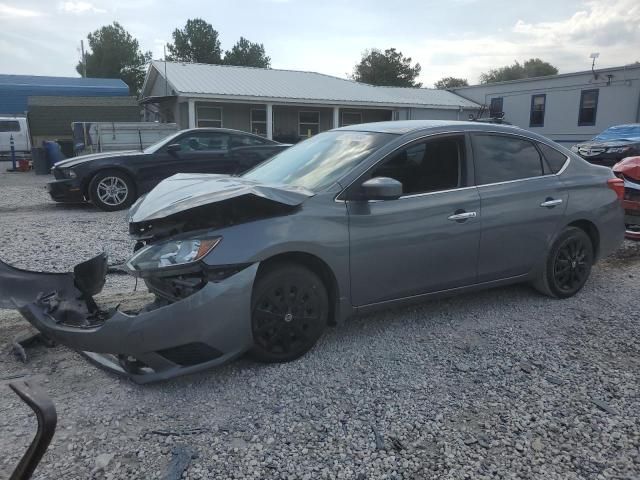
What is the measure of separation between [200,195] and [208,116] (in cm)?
1984

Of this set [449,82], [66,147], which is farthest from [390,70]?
[66,147]

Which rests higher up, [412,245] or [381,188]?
[381,188]

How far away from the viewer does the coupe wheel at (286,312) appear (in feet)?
10.6

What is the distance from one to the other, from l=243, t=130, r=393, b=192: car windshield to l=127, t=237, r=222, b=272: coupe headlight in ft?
2.96

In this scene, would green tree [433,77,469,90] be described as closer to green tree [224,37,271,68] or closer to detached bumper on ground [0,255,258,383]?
green tree [224,37,271,68]

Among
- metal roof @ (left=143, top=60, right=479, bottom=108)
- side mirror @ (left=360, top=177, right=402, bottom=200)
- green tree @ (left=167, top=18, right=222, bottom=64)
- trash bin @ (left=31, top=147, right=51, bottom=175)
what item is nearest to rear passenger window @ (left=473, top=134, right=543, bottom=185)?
side mirror @ (left=360, top=177, right=402, bottom=200)

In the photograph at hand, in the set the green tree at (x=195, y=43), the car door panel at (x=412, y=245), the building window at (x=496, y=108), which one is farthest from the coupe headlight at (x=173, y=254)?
the green tree at (x=195, y=43)

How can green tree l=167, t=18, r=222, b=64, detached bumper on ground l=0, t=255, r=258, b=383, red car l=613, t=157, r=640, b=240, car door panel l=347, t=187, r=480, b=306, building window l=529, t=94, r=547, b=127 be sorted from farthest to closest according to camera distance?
green tree l=167, t=18, r=222, b=64 < building window l=529, t=94, r=547, b=127 < red car l=613, t=157, r=640, b=240 < car door panel l=347, t=187, r=480, b=306 < detached bumper on ground l=0, t=255, r=258, b=383

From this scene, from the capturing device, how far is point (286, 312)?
10.8 feet

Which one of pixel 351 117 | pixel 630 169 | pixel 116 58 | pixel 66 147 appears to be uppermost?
pixel 116 58

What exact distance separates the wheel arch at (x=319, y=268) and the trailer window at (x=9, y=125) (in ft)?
88.0

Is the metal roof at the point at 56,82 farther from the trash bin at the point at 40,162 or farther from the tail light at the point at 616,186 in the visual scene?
the tail light at the point at 616,186

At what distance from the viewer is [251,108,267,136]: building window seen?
76.2 ft

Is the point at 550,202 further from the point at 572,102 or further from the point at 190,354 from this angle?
the point at 572,102
